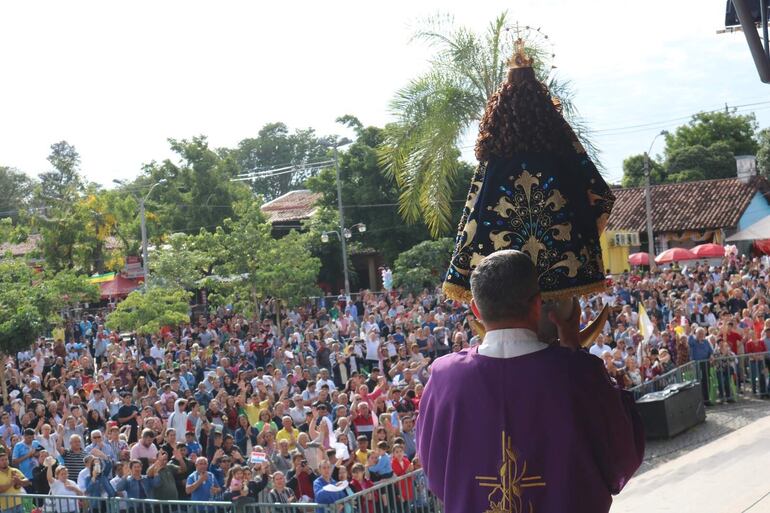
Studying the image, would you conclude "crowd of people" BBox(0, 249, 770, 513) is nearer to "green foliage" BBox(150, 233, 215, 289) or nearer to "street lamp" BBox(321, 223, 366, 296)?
"green foliage" BBox(150, 233, 215, 289)

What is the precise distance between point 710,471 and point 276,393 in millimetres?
6759

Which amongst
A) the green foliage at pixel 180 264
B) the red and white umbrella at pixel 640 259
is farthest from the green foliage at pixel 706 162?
the green foliage at pixel 180 264

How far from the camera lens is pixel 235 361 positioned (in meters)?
21.9

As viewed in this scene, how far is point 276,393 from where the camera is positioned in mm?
15617

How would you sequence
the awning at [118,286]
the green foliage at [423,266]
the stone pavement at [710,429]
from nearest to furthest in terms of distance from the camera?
the stone pavement at [710,429] < the green foliage at [423,266] < the awning at [118,286]

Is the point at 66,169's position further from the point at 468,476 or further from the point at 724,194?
the point at 468,476

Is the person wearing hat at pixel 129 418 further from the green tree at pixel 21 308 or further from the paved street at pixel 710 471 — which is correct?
the paved street at pixel 710 471

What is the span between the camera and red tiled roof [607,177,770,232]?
43406 millimetres

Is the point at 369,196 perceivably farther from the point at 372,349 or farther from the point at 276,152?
the point at 276,152

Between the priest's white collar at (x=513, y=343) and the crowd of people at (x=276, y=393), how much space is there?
4.59 feet

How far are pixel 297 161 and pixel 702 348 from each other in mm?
74371

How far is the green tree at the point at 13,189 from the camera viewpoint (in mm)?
74312

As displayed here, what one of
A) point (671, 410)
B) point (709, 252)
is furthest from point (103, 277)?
point (671, 410)

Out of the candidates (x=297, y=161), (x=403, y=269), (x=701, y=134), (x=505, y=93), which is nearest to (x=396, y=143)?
(x=505, y=93)
